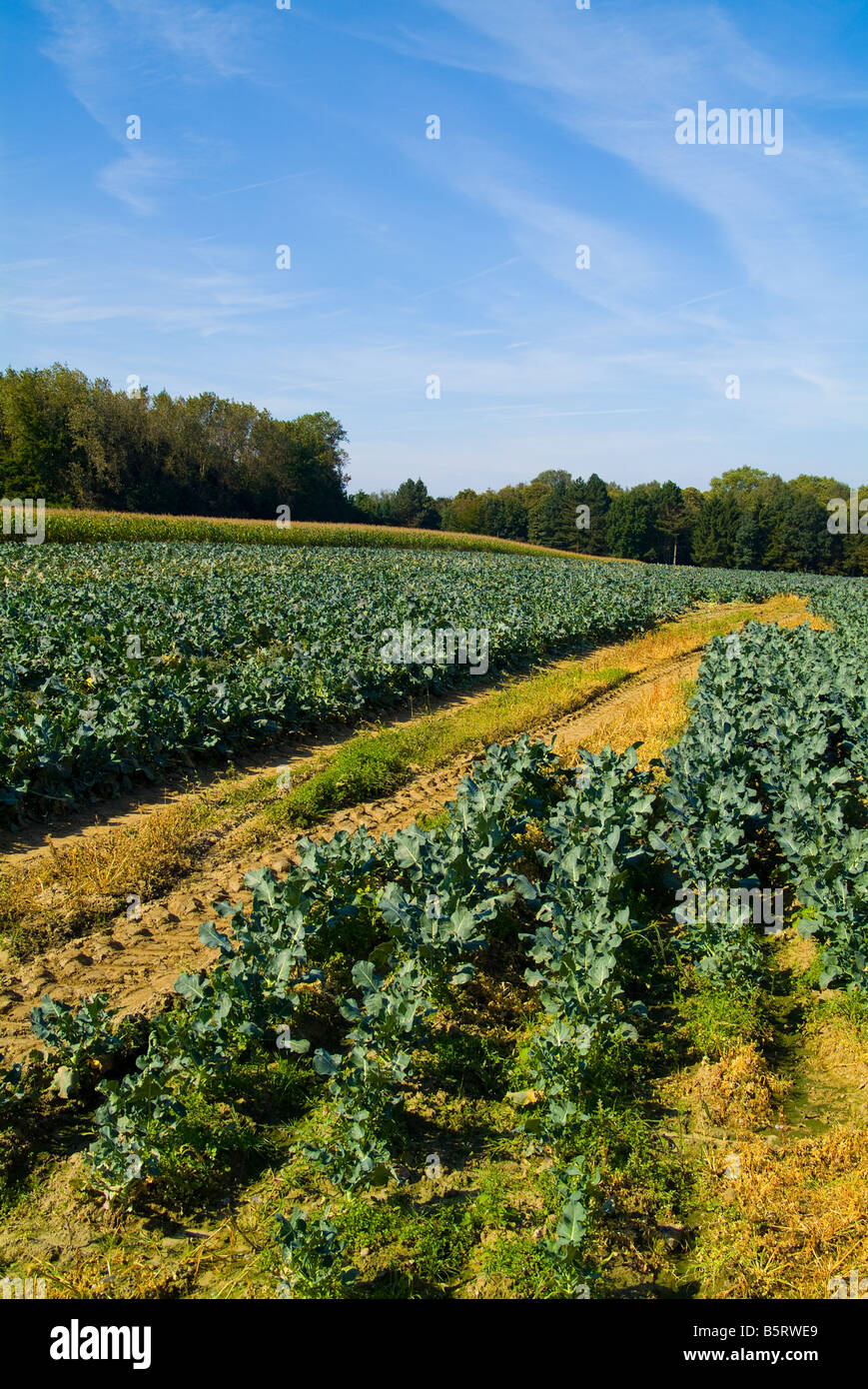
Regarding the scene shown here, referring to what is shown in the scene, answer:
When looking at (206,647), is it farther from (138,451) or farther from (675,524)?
(675,524)

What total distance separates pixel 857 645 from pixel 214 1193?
1241 cm

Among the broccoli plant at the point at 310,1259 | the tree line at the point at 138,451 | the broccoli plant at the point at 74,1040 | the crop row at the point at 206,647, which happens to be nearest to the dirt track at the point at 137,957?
the broccoli plant at the point at 74,1040

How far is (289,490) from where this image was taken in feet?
200

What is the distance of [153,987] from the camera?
14.7 ft

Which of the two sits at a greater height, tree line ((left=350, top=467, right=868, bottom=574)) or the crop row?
tree line ((left=350, top=467, right=868, bottom=574))

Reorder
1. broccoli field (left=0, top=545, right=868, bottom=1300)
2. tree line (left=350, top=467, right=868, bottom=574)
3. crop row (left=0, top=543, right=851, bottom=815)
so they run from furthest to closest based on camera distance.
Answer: tree line (left=350, top=467, right=868, bottom=574)
crop row (left=0, top=543, right=851, bottom=815)
broccoli field (left=0, top=545, right=868, bottom=1300)

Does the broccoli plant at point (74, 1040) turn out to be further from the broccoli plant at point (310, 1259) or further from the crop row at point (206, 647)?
the crop row at point (206, 647)

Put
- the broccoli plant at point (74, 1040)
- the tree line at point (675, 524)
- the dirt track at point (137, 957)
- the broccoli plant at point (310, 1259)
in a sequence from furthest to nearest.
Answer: the tree line at point (675, 524)
the dirt track at point (137, 957)
the broccoli plant at point (74, 1040)
the broccoli plant at point (310, 1259)

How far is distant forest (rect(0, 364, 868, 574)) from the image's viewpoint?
47.2 meters

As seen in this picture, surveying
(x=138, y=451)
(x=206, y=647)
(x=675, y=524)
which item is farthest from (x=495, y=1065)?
(x=675, y=524)

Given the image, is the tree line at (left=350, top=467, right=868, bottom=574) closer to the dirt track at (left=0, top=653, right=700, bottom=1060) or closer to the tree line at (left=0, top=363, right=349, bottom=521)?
the tree line at (left=0, top=363, right=349, bottom=521)

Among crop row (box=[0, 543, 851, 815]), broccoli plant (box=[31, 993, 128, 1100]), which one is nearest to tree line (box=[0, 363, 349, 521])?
crop row (box=[0, 543, 851, 815])

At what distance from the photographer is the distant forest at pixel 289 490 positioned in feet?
155

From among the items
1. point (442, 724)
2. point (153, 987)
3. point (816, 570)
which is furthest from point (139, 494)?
point (816, 570)
